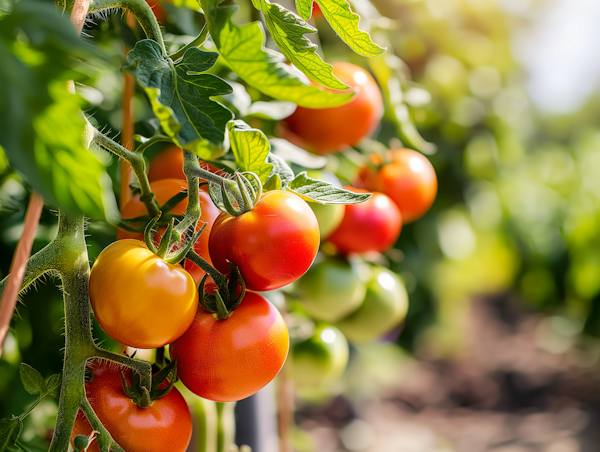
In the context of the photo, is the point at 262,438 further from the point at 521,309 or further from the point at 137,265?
the point at 521,309

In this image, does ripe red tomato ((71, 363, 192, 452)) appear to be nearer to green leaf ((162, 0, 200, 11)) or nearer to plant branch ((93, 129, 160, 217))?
plant branch ((93, 129, 160, 217))

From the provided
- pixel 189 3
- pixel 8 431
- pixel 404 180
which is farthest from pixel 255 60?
pixel 404 180

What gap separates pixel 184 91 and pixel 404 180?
1.31 feet

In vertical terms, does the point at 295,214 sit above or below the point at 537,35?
above

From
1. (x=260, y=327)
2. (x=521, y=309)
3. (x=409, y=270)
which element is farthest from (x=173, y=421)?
(x=521, y=309)

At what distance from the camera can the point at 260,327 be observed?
315 mm

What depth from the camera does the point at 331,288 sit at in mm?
629

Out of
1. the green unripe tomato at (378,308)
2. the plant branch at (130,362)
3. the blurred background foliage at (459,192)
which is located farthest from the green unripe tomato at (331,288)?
the plant branch at (130,362)

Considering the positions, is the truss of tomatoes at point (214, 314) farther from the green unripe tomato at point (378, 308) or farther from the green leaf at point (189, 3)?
the green unripe tomato at point (378, 308)

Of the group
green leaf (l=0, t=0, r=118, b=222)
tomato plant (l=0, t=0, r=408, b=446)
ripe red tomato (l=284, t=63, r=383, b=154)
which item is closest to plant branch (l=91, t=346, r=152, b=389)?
tomato plant (l=0, t=0, r=408, b=446)

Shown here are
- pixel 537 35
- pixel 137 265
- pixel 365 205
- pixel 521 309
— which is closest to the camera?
pixel 137 265

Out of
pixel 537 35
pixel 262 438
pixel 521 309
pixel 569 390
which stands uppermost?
pixel 537 35

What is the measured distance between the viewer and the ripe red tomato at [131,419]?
0.30 meters

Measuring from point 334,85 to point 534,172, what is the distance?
240 centimetres
